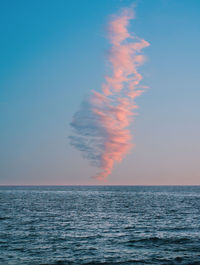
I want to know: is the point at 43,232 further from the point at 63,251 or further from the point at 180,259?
the point at 180,259

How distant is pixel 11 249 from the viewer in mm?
26203

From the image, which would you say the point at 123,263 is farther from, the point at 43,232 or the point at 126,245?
the point at 43,232

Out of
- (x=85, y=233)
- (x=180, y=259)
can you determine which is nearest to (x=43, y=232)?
(x=85, y=233)

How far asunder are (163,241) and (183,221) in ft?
52.7

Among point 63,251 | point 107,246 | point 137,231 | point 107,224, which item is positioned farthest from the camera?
point 107,224

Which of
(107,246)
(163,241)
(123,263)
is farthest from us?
(163,241)

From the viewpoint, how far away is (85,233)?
113 feet

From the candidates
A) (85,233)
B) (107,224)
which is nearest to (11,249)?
(85,233)

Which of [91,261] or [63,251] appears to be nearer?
[91,261]

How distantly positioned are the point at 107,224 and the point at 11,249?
702 inches

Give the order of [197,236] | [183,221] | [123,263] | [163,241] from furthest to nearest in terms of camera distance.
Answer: [183,221] < [197,236] < [163,241] < [123,263]

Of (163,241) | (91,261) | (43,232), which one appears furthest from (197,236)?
(43,232)

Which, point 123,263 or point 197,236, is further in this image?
point 197,236

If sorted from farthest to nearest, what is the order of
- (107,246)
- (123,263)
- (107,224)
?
(107,224) < (107,246) < (123,263)
